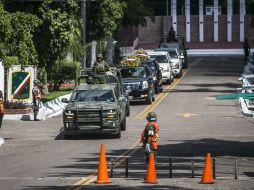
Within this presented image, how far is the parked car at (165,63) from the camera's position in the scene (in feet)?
196

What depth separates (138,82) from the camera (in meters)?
48.6

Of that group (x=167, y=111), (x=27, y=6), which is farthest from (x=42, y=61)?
(x=167, y=111)

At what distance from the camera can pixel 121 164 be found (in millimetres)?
27656

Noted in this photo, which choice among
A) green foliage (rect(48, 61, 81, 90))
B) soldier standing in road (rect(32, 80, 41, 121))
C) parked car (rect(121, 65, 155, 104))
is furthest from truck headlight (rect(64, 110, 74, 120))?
green foliage (rect(48, 61, 81, 90))

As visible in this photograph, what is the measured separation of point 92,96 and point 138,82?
42.0 feet

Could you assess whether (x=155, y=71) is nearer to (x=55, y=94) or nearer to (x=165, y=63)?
(x=55, y=94)

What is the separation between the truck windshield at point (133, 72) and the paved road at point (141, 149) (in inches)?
56.5

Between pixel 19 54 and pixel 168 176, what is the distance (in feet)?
37.4

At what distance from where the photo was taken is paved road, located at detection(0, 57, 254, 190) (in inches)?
946

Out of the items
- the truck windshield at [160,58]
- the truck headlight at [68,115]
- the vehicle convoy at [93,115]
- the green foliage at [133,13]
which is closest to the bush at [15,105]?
the vehicle convoy at [93,115]

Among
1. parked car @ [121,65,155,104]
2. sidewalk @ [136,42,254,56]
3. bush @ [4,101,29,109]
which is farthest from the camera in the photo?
sidewalk @ [136,42,254,56]

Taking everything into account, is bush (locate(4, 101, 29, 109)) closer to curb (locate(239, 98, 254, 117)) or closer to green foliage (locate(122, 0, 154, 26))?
curb (locate(239, 98, 254, 117))

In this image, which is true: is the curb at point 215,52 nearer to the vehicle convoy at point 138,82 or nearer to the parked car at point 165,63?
the parked car at point 165,63

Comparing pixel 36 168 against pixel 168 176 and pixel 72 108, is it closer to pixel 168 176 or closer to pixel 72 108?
pixel 168 176
